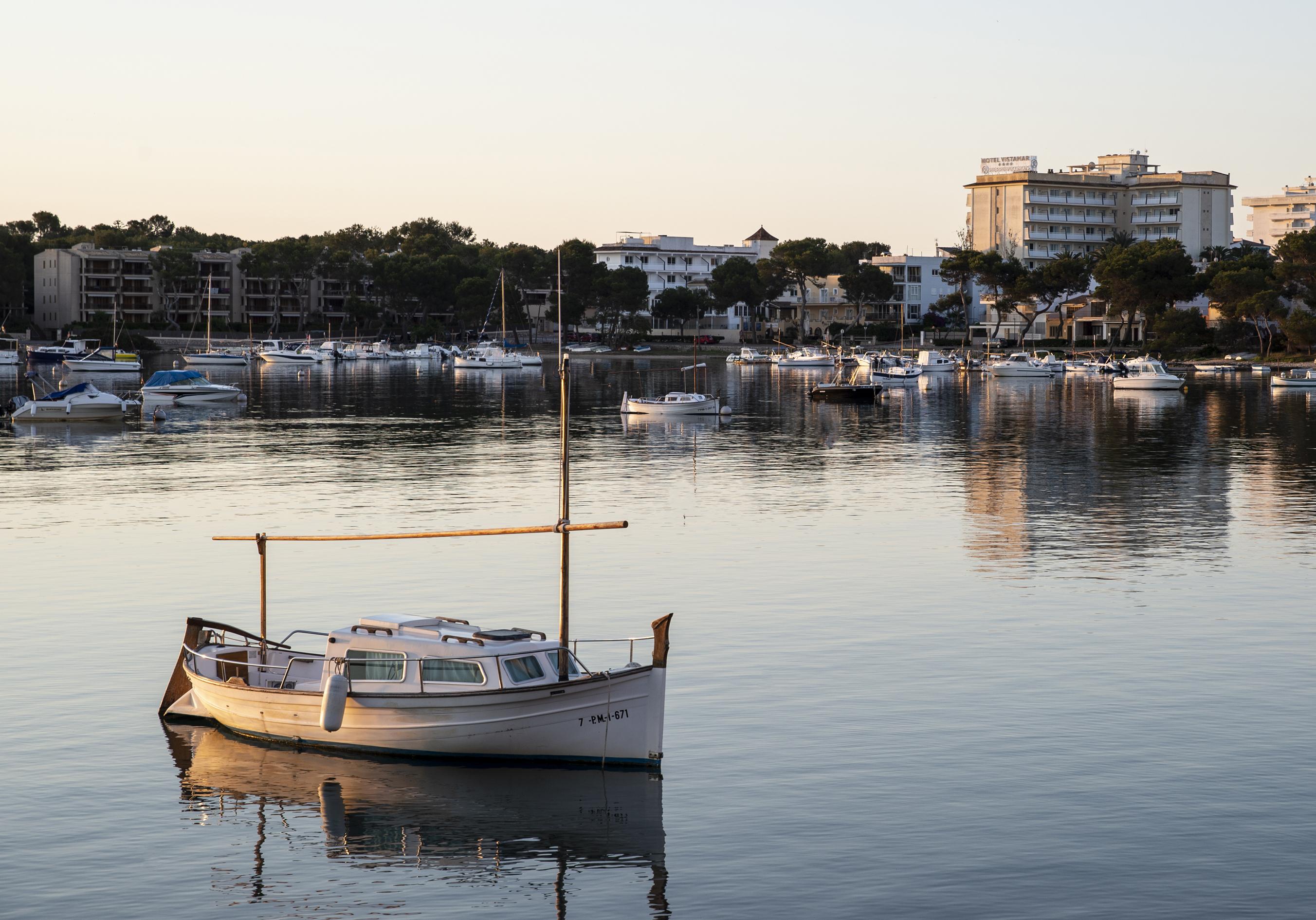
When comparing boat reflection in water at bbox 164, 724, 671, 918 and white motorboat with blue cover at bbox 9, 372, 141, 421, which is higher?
white motorboat with blue cover at bbox 9, 372, 141, 421

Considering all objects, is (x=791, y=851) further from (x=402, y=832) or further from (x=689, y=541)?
(x=689, y=541)

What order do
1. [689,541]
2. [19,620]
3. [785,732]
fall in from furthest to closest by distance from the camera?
1. [689,541]
2. [19,620]
3. [785,732]

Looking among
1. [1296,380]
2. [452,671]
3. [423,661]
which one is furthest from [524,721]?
[1296,380]

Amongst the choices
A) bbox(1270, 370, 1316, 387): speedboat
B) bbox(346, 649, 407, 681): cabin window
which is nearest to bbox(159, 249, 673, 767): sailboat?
bbox(346, 649, 407, 681): cabin window

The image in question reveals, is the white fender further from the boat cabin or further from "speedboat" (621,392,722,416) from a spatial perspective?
"speedboat" (621,392,722,416)

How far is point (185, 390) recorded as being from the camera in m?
153

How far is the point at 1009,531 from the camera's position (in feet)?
216

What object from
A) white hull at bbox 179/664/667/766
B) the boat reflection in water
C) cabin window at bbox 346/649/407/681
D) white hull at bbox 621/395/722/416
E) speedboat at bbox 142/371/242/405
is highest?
speedboat at bbox 142/371/242/405

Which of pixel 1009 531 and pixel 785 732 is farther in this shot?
pixel 1009 531

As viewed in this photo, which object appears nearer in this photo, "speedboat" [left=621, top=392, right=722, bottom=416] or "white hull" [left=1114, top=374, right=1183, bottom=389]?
"speedboat" [left=621, top=392, right=722, bottom=416]

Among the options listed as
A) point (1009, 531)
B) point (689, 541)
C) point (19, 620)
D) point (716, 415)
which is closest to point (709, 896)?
point (19, 620)

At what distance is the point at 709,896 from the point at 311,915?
261 inches

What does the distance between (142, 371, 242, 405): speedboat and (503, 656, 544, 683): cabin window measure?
128726 millimetres

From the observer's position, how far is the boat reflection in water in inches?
1033
